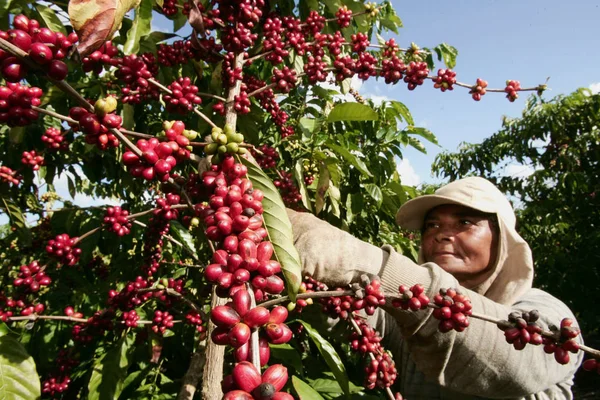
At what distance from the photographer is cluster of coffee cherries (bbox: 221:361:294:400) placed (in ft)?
2.03

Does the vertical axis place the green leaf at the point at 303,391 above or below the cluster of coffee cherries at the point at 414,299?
below

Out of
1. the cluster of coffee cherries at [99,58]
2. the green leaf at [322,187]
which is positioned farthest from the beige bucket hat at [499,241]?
the cluster of coffee cherries at [99,58]

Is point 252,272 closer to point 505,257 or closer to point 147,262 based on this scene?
point 147,262

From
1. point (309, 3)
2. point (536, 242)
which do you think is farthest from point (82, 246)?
point (536, 242)

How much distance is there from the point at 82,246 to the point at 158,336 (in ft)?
3.05

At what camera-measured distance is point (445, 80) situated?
1871mm

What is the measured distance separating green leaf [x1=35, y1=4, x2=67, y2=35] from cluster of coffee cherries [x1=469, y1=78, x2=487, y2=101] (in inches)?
73.8

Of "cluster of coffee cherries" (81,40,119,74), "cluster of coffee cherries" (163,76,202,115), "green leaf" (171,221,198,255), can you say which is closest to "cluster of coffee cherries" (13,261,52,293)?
"green leaf" (171,221,198,255)

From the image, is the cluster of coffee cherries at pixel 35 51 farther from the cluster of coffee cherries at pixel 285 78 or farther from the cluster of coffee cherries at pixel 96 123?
the cluster of coffee cherries at pixel 285 78

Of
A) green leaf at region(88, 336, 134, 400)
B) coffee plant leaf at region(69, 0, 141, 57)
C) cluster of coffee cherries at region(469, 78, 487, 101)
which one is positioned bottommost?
green leaf at region(88, 336, 134, 400)

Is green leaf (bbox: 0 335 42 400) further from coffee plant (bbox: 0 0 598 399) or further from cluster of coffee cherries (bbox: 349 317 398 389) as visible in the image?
cluster of coffee cherries (bbox: 349 317 398 389)

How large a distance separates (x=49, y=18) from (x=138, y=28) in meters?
0.44

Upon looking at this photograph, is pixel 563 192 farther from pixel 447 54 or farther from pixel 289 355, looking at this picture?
pixel 289 355

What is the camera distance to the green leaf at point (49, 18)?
1.57 m
